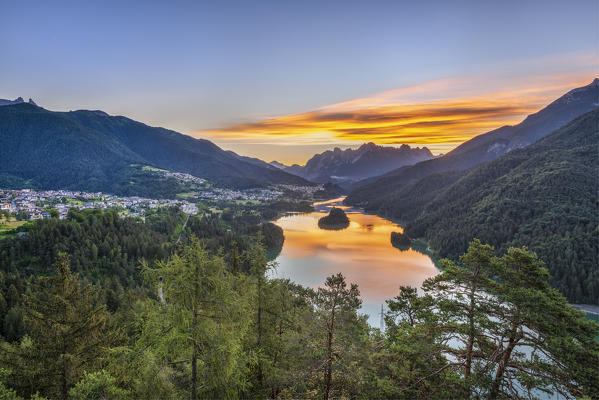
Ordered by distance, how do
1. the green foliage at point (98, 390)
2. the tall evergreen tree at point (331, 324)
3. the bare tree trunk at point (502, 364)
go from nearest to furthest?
the bare tree trunk at point (502, 364) < the green foliage at point (98, 390) < the tall evergreen tree at point (331, 324)

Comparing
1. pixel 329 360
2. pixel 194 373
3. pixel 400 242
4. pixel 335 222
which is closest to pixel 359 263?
pixel 400 242

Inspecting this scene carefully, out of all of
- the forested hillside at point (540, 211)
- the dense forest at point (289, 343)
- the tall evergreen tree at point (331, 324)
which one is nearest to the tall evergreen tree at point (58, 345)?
the dense forest at point (289, 343)

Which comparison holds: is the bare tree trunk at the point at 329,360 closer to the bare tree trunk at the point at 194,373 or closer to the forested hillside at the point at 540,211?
the bare tree trunk at the point at 194,373

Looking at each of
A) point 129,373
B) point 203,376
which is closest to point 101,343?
point 129,373

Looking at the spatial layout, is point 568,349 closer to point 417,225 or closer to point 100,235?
point 100,235

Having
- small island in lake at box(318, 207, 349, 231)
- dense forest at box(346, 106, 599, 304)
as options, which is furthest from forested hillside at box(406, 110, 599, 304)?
small island in lake at box(318, 207, 349, 231)

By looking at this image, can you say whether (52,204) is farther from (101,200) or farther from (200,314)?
Answer: (200,314)

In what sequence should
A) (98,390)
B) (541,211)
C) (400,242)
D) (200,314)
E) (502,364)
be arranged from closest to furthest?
1. (200,314)
2. (502,364)
3. (98,390)
4. (541,211)
5. (400,242)
